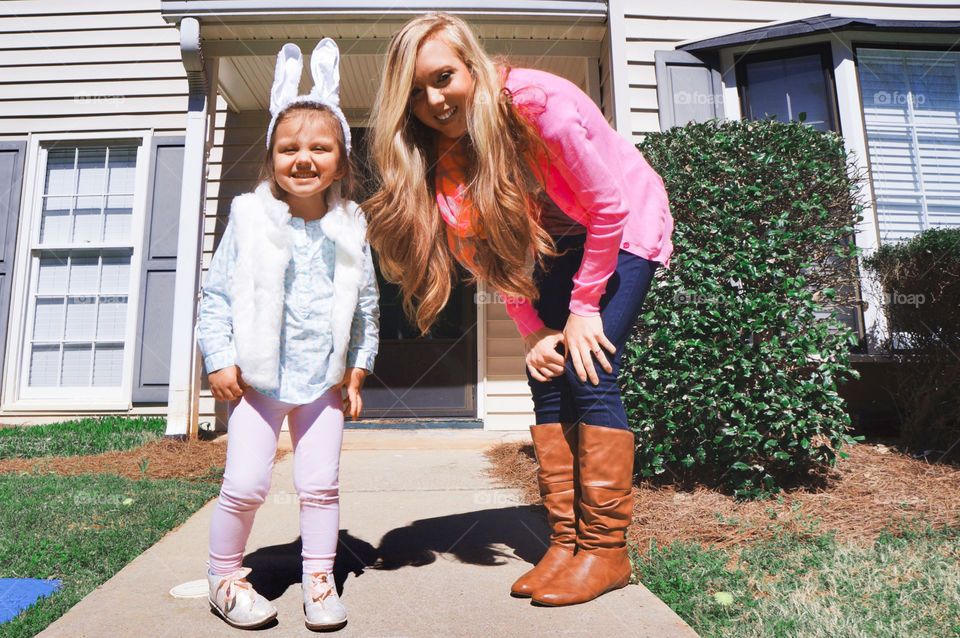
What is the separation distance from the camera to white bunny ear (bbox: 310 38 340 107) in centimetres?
187

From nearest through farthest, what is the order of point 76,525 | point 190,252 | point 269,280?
point 269,280 → point 76,525 → point 190,252

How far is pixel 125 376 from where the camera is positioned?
212 inches

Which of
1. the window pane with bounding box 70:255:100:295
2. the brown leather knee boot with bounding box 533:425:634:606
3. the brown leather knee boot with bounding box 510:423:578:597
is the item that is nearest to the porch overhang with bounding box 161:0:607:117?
the window pane with bounding box 70:255:100:295

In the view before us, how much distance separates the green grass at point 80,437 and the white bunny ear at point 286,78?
3443 mm

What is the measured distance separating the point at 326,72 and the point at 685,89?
12.5 ft

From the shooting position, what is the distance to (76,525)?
243 cm

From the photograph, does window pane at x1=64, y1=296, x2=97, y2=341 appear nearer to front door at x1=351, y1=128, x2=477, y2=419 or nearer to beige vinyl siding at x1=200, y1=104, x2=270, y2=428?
beige vinyl siding at x1=200, y1=104, x2=270, y2=428

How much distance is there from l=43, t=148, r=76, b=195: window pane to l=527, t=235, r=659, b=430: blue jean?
5.82m

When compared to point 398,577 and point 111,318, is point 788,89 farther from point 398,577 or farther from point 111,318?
point 111,318

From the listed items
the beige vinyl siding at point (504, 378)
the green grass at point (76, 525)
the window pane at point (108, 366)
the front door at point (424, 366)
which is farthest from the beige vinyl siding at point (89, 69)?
the green grass at point (76, 525)

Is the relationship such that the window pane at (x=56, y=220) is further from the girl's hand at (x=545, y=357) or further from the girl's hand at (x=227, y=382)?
the girl's hand at (x=545, y=357)

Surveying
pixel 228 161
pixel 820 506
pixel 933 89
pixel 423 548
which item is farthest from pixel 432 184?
pixel 933 89

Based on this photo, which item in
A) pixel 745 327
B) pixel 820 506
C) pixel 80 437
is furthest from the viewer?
pixel 80 437

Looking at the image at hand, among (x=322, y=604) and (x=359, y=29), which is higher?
(x=359, y=29)
